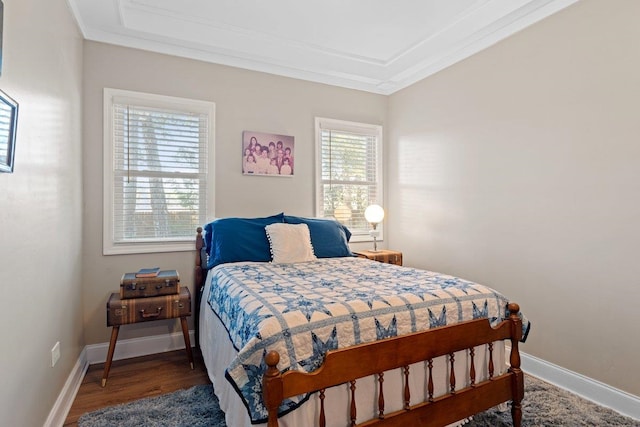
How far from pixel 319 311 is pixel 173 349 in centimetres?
218

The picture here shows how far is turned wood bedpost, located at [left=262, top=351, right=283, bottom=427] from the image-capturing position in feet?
4.22

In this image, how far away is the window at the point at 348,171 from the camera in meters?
3.92

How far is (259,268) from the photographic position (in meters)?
2.62

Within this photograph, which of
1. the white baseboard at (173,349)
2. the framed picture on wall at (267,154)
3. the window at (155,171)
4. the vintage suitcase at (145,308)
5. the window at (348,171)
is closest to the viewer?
the white baseboard at (173,349)

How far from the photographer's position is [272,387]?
129 cm

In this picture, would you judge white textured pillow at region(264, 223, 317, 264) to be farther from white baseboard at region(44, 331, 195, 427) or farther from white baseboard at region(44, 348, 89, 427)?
white baseboard at region(44, 348, 89, 427)

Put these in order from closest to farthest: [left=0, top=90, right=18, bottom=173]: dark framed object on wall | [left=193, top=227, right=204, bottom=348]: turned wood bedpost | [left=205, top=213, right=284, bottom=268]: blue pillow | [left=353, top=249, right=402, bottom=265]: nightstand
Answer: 1. [left=0, top=90, right=18, bottom=173]: dark framed object on wall
2. [left=205, top=213, right=284, bottom=268]: blue pillow
3. [left=193, top=227, right=204, bottom=348]: turned wood bedpost
4. [left=353, top=249, right=402, bottom=265]: nightstand

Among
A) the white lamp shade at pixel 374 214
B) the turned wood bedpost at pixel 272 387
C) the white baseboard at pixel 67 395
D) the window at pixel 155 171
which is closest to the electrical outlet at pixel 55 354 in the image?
the white baseboard at pixel 67 395

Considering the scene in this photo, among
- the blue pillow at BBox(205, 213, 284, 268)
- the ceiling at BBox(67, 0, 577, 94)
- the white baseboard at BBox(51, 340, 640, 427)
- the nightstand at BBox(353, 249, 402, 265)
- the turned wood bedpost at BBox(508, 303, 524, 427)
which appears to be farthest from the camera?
the nightstand at BBox(353, 249, 402, 265)

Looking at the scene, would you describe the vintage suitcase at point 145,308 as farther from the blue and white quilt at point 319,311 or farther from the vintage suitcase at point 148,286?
the blue and white quilt at point 319,311

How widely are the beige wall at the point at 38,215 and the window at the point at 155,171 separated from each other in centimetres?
→ 40

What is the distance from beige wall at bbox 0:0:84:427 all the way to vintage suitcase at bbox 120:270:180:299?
35cm

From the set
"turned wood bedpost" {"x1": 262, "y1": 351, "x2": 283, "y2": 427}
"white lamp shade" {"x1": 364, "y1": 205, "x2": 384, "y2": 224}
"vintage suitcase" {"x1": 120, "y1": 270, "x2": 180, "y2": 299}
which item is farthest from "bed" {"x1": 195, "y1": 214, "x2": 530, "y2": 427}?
"white lamp shade" {"x1": 364, "y1": 205, "x2": 384, "y2": 224}

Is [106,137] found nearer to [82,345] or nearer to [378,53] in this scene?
[82,345]
